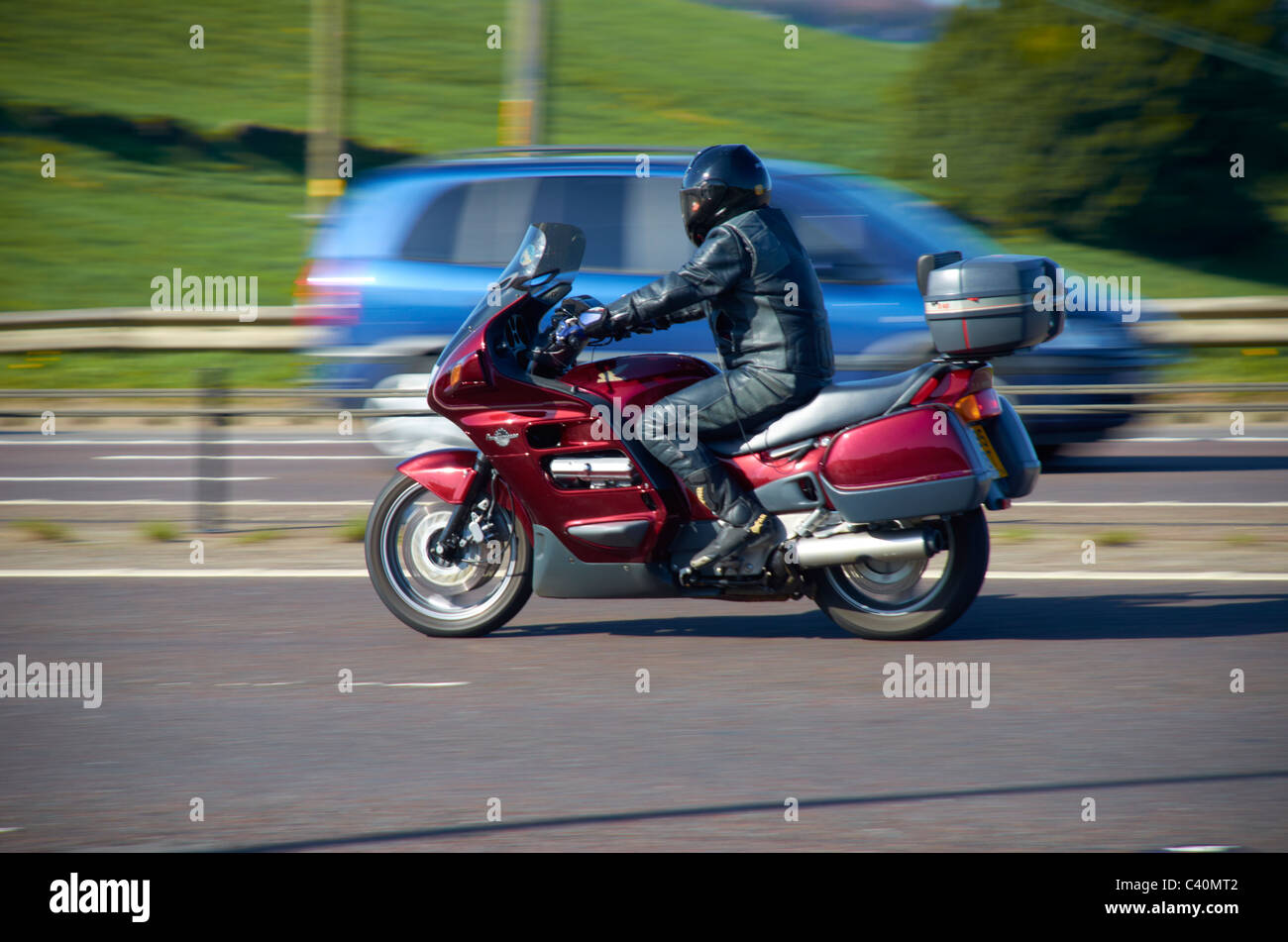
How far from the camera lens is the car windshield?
21.1 ft

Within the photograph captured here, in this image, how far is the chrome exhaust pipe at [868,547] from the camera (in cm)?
611

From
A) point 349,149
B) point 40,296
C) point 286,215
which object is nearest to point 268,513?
point 40,296

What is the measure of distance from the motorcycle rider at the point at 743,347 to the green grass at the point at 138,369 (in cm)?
1283

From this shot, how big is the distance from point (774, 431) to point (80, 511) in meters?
5.45

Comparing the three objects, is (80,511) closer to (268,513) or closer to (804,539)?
(268,513)

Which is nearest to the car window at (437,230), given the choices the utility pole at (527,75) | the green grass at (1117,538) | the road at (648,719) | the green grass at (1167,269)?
the road at (648,719)

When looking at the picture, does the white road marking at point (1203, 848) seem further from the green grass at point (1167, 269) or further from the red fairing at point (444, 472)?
the green grass at point (1167, 269)

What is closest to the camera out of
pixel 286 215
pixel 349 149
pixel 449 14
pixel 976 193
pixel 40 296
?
pixel 40 296

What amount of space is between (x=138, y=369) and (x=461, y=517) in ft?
47.9

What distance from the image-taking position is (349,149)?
37.0 metres

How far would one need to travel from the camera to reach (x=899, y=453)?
20.1 ft

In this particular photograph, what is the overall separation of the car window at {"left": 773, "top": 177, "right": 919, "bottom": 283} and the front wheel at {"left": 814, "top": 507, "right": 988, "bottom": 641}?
4.13 meters

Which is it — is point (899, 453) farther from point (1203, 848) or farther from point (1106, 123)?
point (1106, 123)

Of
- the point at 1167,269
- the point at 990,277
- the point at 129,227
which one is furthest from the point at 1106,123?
the point at 990,277
